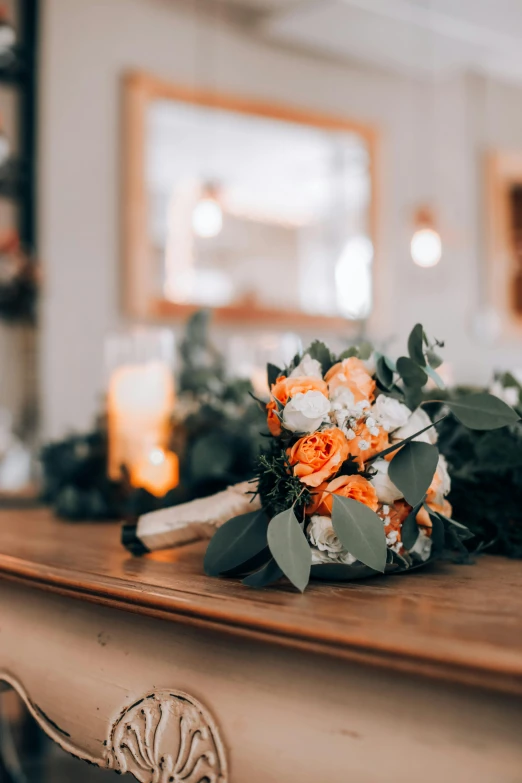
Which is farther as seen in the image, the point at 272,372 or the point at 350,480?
the point at 272,372

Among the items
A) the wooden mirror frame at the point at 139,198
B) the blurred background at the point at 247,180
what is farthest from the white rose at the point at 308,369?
the wooden mirror frame at the point at 139,198

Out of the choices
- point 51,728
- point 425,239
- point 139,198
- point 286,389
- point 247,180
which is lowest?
point 51,728

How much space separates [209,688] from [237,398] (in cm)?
68

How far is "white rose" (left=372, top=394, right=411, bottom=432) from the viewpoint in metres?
0.76

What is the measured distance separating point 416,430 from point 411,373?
0.22 feet

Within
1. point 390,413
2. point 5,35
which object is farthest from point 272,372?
point 5,35

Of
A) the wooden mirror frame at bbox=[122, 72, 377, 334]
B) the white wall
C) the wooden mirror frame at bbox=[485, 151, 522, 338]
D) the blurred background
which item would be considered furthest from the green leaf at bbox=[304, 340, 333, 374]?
the wooden mirror frame at bbox=[485, 151, 522, 338]

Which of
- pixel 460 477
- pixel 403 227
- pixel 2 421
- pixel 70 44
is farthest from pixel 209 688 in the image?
pixel 403 227

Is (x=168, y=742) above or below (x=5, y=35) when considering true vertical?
below

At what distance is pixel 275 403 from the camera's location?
2.51ft

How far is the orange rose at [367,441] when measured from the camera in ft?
2.46

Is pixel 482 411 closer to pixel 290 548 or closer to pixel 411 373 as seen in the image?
pixel 411 373

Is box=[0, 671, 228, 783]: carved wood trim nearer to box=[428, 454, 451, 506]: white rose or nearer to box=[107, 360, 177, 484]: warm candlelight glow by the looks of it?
box=[428, 454, 451, 506]: white rose

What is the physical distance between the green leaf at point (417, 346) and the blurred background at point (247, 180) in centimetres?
168
